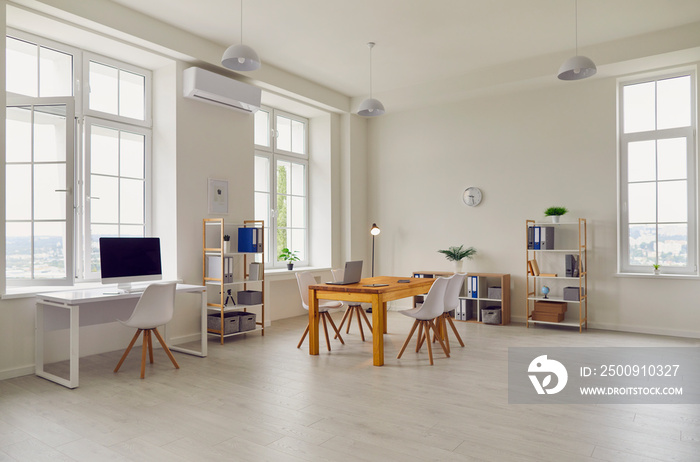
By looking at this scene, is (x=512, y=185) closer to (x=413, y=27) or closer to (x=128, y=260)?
(x=413, y=27)

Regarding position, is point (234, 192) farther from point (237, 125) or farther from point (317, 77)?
point (317, 77)

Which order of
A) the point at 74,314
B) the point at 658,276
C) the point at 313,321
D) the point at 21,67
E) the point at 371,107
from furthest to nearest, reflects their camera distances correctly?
the point at 658,276 → the point at 371,107 → the point at 313,321 → the point at 21,67 → the point at 74,314

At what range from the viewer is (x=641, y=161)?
6.26 meters

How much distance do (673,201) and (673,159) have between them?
520mm

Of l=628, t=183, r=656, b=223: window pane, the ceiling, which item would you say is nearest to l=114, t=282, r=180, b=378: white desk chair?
the ceiling

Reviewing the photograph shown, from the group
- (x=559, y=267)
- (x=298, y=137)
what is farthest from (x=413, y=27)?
(x=559, y=267)

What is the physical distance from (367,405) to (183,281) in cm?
302

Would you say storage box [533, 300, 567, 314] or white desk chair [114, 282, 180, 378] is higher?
white desk chair [114, 282, 180, 378]

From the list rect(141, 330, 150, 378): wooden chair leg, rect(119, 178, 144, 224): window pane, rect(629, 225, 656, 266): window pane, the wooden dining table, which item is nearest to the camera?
rect(141, 330, 150, 378): wooden chair leg

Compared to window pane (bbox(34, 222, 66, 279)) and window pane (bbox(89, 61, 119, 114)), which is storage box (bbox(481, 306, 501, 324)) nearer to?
window pane (bbox(34, 222, 66, 279))

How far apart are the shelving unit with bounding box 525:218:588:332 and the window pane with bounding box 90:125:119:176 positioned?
499 centimetres

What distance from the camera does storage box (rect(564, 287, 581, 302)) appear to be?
6.18 metres

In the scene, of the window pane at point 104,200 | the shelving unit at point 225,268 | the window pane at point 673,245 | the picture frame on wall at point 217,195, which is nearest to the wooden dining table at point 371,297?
the shelving unit at point 225,268

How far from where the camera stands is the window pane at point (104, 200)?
5227 millimetres
